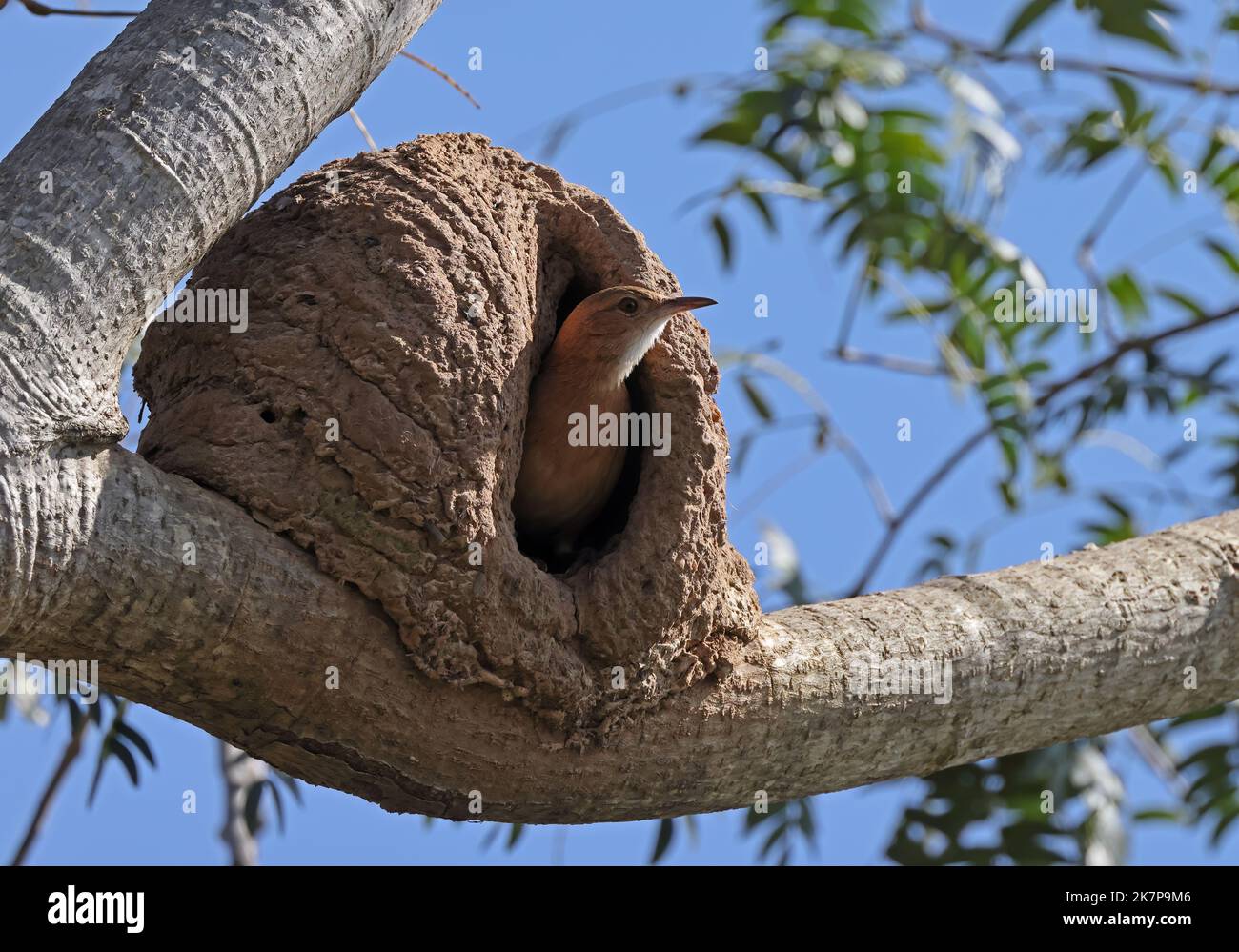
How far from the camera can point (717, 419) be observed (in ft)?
15.4

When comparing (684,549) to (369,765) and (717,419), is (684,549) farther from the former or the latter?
(369,765)

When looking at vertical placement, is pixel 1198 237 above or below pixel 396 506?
above

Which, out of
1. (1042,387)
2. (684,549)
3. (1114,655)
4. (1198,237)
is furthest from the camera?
(1198,237)

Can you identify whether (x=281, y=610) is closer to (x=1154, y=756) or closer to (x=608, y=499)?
(x=608, y=499)

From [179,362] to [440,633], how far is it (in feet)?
3.56

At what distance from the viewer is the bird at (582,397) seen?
4652 millimetres

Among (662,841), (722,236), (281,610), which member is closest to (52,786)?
(662,841)

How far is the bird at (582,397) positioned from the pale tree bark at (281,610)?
78 centimetres

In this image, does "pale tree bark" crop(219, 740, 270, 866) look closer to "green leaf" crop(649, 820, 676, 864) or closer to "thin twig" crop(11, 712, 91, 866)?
"thin twig" crop(11, 712, 91, 866)

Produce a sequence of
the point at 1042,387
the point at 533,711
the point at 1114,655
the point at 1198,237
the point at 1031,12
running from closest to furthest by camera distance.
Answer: the point at 533,711 < the point at 1114,655 < the point at 1031,12 < the point at 1042,387 < the point at 1198,237

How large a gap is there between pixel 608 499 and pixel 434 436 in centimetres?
125

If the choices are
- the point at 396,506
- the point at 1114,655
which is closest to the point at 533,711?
the point at 396,506

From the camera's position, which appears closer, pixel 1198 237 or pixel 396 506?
pixel 396 506

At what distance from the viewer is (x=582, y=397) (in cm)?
483
